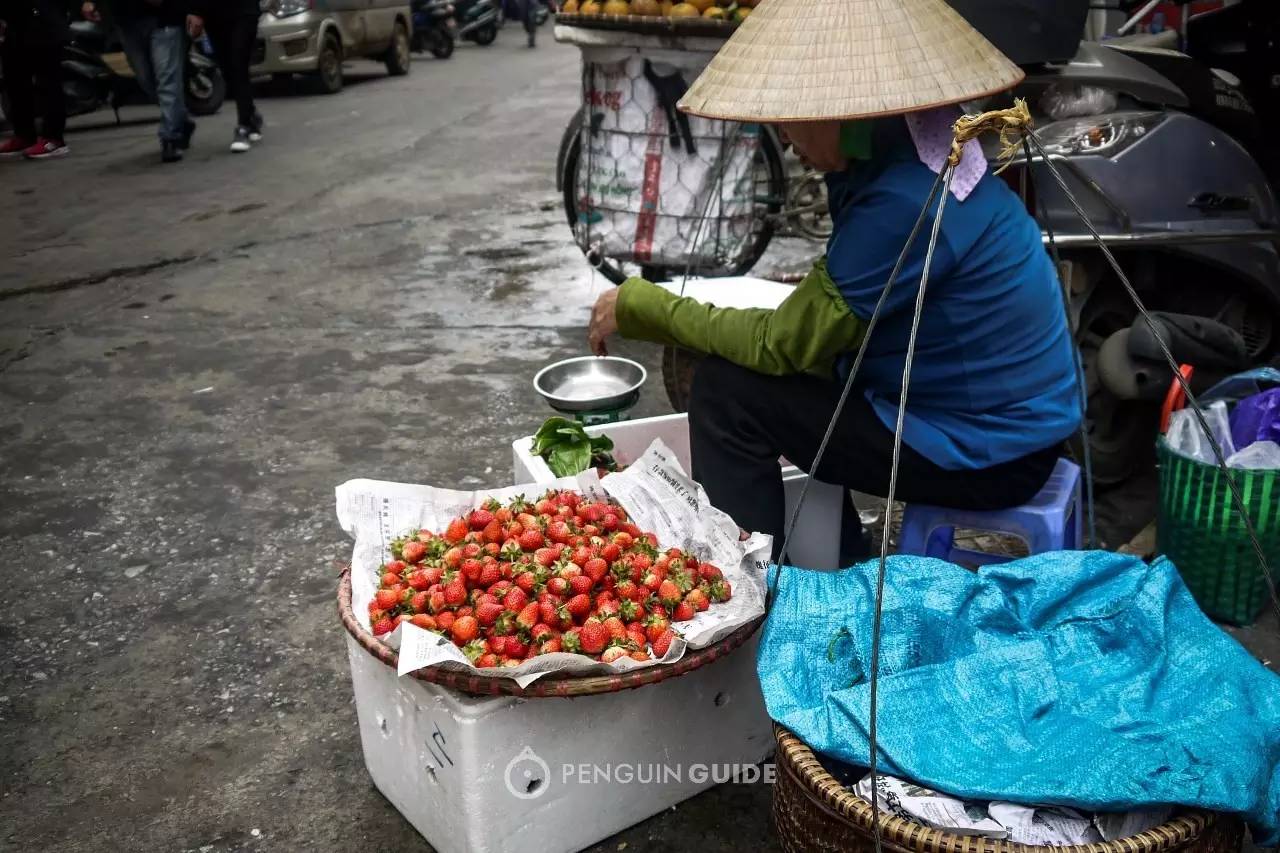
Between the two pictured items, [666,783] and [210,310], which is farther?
[210,310]

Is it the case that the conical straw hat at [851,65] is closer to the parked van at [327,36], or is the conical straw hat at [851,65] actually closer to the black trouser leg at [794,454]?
the black trouser leg at [794,454]

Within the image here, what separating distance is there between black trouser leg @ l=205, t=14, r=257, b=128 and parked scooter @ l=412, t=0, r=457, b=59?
6949 mm

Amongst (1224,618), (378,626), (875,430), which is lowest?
(1224,618)

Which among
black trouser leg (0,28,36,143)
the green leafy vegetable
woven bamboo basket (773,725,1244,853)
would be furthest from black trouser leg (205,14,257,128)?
woven bamboo basket (773,725,1244,853)

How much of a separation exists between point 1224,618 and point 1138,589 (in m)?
1.13

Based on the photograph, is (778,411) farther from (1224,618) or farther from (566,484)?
(1224,618)

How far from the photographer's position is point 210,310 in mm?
5477

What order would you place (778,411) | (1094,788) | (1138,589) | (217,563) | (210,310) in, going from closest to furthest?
(1094,788)
(1138,589)
(778,411)
(217,563)
(210,310)

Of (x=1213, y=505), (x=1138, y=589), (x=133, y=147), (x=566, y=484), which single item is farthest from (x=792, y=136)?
(x=133, y=147)

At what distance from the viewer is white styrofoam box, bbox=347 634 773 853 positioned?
2059 mm

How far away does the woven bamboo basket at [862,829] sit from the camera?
5.35 ft

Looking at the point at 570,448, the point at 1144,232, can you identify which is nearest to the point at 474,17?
the point at 1144,232

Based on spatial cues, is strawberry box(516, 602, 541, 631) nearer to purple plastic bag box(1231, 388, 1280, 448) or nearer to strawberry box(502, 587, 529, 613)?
strawberry box(502, 587, 529, 613)

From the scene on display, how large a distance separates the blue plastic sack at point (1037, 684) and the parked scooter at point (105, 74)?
965 cm
